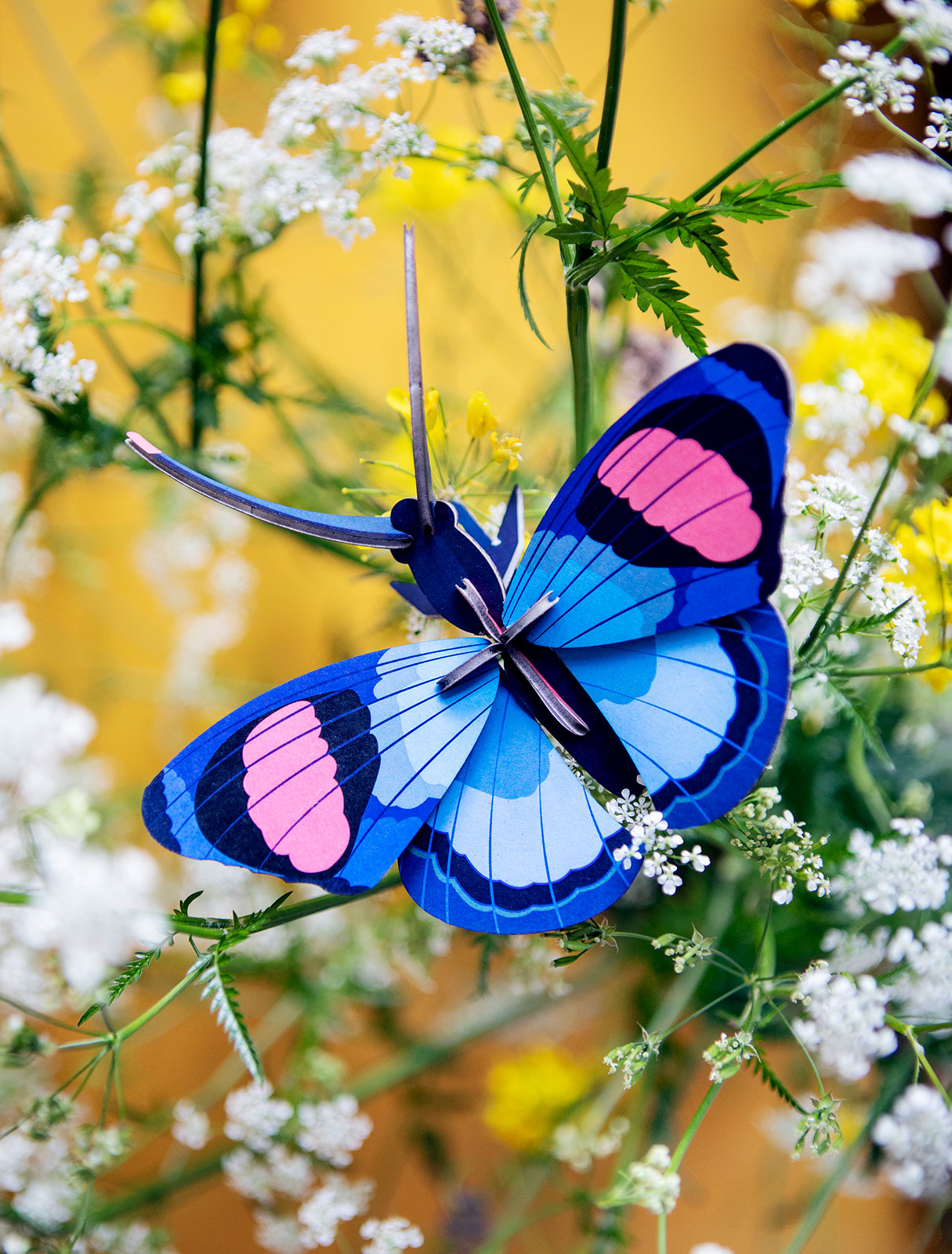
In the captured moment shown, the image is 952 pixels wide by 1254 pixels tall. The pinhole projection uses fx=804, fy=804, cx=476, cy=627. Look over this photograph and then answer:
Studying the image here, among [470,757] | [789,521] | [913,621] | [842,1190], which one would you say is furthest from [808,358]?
[842,1190]

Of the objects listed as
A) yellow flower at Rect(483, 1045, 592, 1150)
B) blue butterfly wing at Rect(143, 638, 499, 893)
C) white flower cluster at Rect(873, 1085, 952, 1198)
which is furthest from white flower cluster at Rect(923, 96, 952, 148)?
yellow flower at Rect(483, 1045, 592, 1150)

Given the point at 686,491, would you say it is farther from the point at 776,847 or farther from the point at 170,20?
the point at 170,20

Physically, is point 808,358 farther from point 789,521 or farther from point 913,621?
point 913,621

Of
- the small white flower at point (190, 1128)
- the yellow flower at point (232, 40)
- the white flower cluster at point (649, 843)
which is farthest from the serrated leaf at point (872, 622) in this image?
the yellow flower at point (232, 40)

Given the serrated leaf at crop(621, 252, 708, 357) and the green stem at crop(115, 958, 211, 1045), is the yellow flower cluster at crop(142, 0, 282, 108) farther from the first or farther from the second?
the green stem at crop(115, 958, 211, 1045)

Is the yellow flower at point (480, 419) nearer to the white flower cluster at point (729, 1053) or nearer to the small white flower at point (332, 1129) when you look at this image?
the white flower cluster at point (729, 1053)

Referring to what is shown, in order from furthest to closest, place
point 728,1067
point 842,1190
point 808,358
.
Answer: point 842,1190 < point 808,358 < point 728,1067
